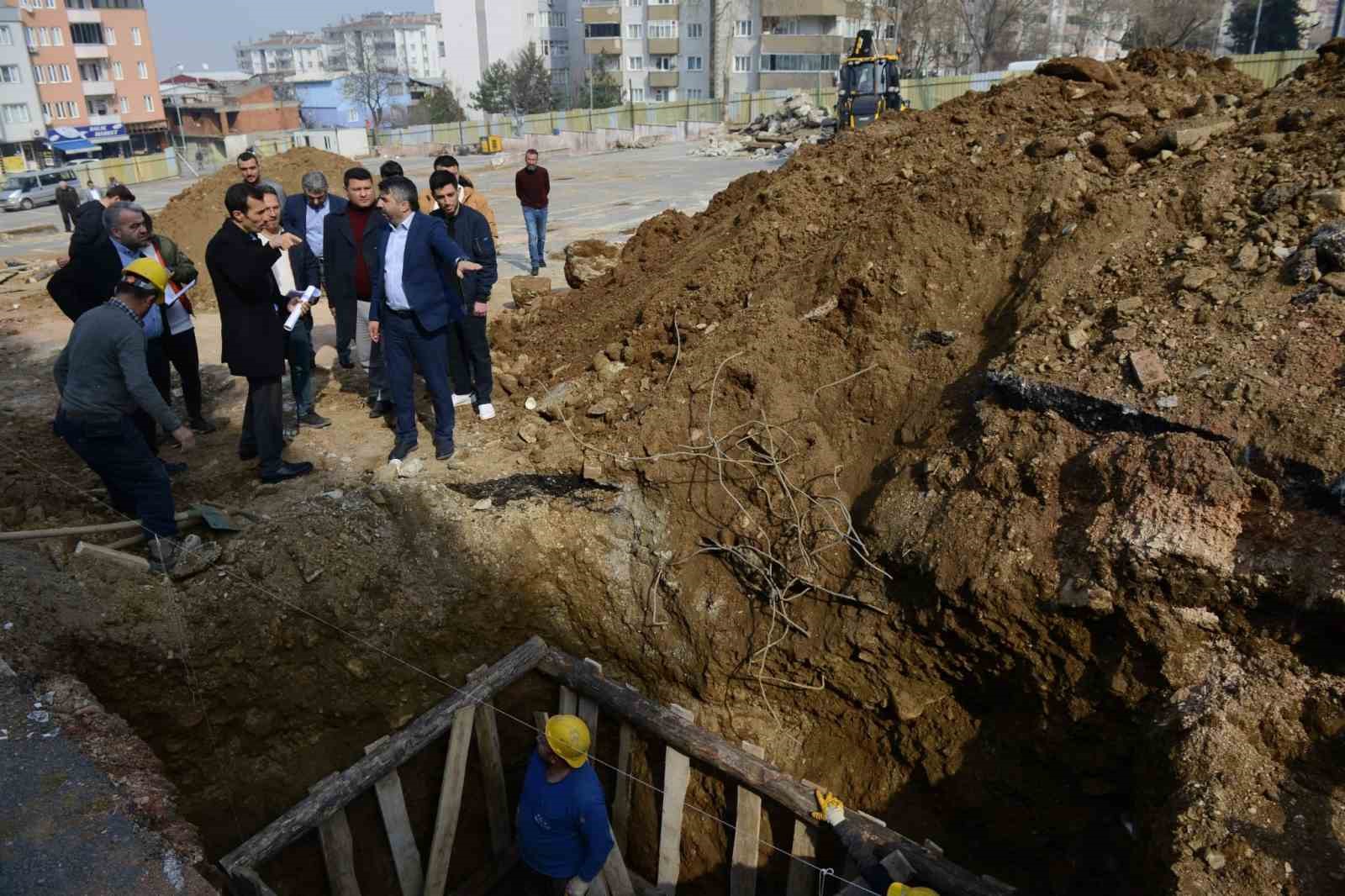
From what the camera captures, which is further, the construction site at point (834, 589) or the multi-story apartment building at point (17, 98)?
the multi-story apartment building at point (17, 98)

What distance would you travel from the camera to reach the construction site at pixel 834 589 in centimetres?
350

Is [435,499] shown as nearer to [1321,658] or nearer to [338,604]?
[338,604]

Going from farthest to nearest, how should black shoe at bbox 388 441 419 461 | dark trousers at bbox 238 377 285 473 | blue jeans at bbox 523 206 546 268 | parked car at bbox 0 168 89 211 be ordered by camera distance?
parked car at bbox 0 168 89 211
blue jeans at bbox 523 206 546 268
black shoe at bbox 388 441 419 461
dark trousers at bbox 238 377 285 473

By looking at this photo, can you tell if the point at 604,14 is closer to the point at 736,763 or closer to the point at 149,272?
the point at 149,272

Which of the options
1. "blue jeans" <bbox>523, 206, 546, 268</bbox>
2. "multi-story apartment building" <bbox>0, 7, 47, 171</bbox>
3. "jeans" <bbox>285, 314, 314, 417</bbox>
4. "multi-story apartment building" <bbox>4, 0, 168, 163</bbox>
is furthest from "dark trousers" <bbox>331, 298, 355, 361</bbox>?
"multi-story apartment building" <bbox>0, 7, 47, 171</bbox>

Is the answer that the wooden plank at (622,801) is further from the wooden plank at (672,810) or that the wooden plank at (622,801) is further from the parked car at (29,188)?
the parked car at (29,188)

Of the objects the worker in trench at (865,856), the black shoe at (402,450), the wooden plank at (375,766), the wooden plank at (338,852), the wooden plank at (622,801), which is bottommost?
the wooden plank at (622,801)

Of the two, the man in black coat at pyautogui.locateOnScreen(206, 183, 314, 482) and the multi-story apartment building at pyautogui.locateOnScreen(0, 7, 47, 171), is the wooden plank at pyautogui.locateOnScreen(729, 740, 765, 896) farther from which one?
the multi-story apartment building at pyautogui.locateOnScreen(0, 7, 47, 171)

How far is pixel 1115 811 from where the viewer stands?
388cm

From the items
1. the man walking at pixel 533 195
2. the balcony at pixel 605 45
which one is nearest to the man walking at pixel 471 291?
the man walking at pixel 533 195

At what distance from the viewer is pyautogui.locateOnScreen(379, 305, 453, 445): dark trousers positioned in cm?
532

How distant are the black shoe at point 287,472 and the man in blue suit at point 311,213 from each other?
158 centimetres

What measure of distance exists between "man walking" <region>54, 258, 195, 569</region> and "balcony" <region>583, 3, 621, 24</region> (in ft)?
187

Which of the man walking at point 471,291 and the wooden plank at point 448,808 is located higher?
the man walking at point 471,291
